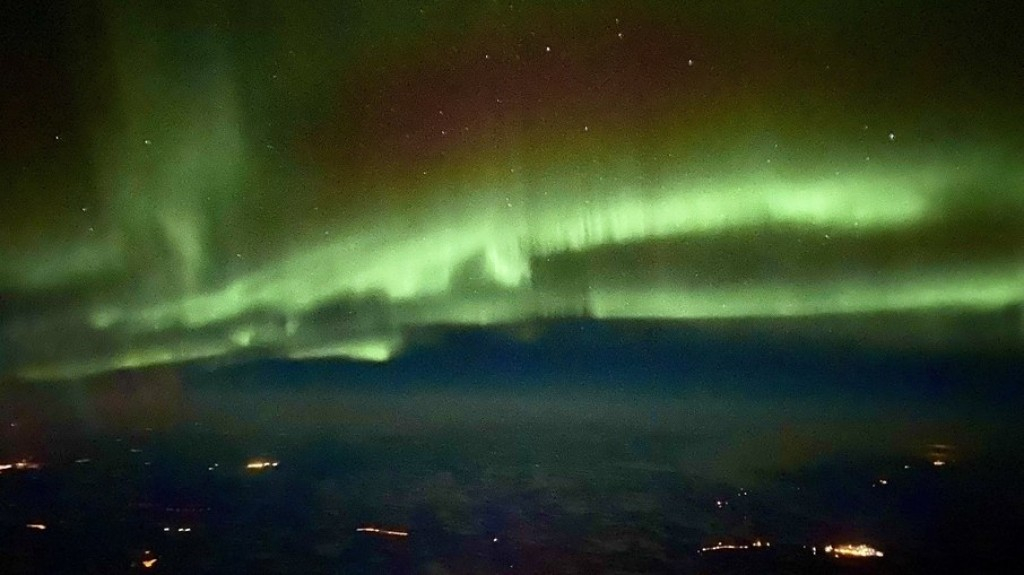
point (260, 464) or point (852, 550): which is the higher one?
point (260, 464)

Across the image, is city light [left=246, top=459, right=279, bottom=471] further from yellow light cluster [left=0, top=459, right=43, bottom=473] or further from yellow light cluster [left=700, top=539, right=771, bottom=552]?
yellow light cluster [left=700, top=539, right=771, bottom=552]

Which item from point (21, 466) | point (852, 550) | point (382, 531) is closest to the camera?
point (852, 550)

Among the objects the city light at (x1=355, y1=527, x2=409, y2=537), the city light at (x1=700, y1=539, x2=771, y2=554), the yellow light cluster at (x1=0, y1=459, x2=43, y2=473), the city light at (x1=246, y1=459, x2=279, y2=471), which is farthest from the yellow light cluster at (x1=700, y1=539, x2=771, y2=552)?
the yellow light cluster at (x1=0, y1=459, x2=43, y2=473)

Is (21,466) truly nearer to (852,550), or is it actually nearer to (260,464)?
(260,464)

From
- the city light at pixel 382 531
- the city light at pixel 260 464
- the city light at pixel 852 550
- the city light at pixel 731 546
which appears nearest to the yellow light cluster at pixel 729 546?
the city light at pixel 731 546

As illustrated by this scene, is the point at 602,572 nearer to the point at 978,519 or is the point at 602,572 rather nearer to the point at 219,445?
the point at 978,519

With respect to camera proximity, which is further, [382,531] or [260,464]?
[260,464]

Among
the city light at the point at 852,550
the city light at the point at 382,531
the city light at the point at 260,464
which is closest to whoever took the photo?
the city light at the point at 852,550

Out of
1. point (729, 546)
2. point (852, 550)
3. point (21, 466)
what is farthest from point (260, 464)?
point (852, 550)

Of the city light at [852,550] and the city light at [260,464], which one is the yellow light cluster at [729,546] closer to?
the city light at [852,550]

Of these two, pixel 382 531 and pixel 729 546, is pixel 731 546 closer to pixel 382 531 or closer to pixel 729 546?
pixel 729 546

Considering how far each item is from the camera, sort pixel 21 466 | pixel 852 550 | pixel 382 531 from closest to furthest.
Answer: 1. pixel 852 550
2. pixel 382 531
3. pixel 21 466

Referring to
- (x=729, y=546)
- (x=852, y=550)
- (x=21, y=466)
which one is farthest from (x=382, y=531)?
(x=21, y=466)
